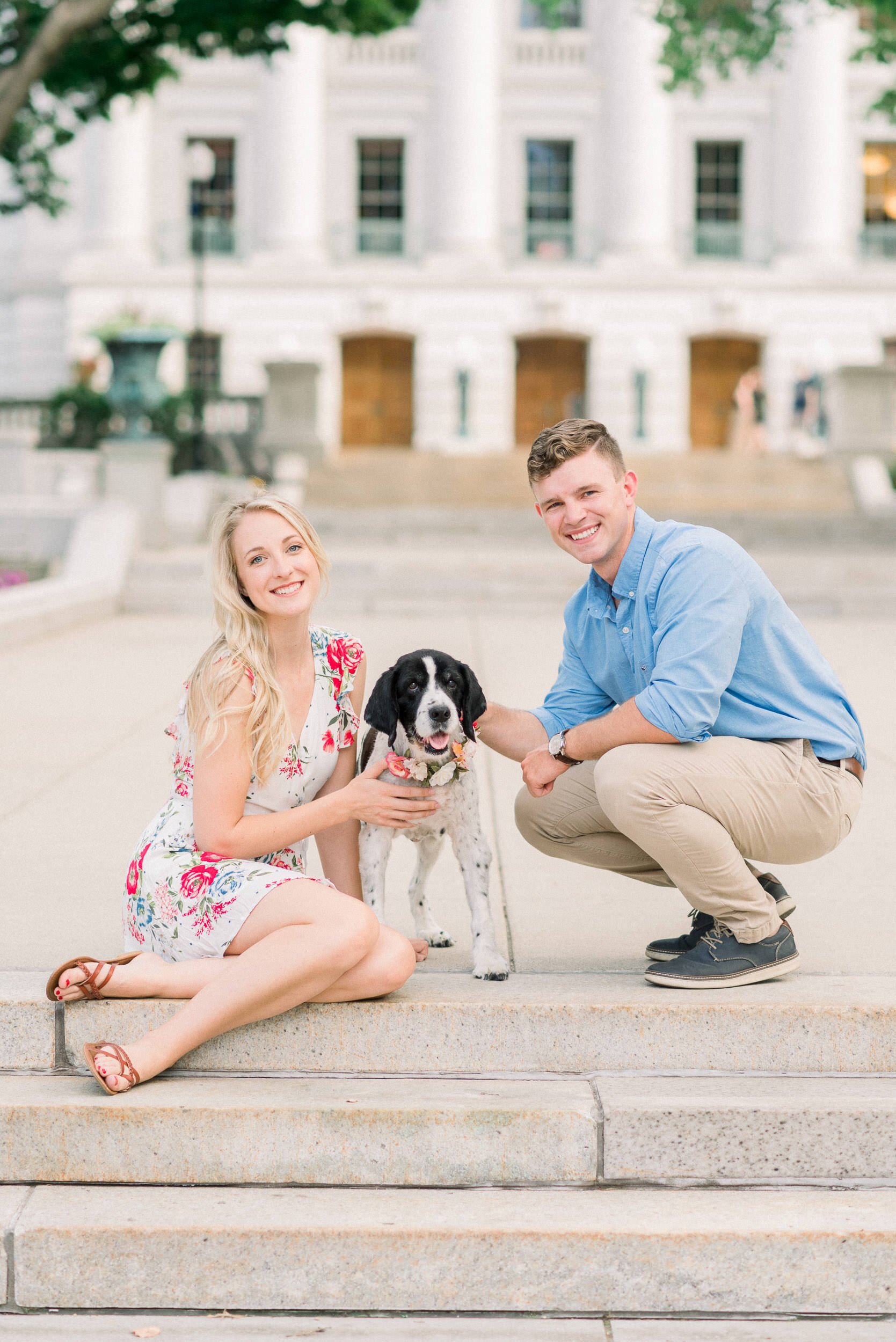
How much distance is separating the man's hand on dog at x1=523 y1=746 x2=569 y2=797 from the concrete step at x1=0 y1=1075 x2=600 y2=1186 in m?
0.95

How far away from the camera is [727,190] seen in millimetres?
36812

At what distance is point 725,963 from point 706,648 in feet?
2.85

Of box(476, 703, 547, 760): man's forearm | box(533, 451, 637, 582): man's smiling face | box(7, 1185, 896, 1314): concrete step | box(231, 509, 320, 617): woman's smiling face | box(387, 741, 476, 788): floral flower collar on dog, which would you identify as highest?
box(533, 451, 637, 582): man's smiling face

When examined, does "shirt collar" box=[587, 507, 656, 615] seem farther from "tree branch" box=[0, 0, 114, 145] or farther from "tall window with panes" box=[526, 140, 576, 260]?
"tall window with panes" box=[526, 140, 576, 260]

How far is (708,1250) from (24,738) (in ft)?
19.0

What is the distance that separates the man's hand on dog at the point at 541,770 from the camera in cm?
407

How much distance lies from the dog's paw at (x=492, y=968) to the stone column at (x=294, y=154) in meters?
33.3

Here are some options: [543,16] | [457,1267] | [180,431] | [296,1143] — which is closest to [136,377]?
[180,431]

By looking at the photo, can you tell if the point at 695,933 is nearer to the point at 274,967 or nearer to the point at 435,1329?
the point at 274,967

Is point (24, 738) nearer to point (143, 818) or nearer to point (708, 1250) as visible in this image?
point (143, 818)

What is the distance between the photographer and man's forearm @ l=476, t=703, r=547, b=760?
4.31 metres

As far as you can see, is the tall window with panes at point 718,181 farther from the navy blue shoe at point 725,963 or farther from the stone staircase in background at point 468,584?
the navy blue shoe at point 725,963

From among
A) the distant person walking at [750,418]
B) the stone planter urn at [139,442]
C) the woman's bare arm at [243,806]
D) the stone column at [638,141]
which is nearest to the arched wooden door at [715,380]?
the stone column at [638,141]

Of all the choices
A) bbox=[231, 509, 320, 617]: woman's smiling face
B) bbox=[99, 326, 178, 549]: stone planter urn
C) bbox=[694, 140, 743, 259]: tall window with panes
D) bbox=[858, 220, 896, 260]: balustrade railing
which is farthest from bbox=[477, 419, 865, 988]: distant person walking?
bbox=[858, 220, 896, 260]: balustrade railing
